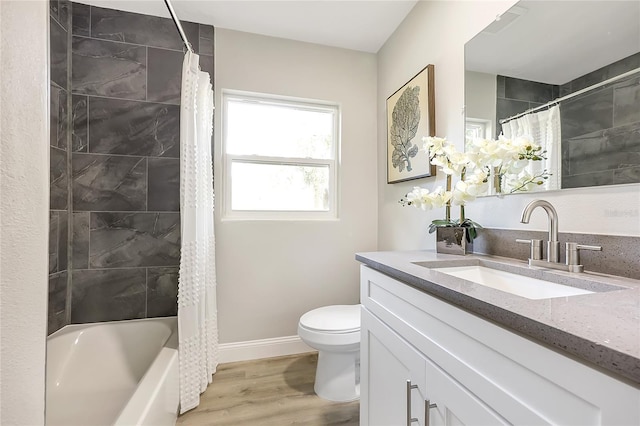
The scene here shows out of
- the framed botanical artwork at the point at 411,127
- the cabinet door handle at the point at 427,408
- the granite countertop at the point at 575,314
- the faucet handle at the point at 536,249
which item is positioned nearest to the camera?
the granite countertop at the point at 575,314

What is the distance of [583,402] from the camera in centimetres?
41

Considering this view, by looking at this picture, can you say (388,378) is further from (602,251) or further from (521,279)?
(602,251)

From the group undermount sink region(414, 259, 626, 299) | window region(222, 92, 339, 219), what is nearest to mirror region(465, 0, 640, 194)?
undermount sink region(414, 259, 626, 299)

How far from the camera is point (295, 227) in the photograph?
2.21 m

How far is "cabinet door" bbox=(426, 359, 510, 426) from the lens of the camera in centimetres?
59

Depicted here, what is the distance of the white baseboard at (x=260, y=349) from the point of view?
207 cm

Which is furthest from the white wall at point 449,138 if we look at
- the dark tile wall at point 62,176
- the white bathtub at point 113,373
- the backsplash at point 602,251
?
the dark tile wall at point 62,176

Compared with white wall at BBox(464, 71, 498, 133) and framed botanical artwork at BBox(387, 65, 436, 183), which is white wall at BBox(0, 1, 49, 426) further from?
framed botanical artwork at BBox(387, 65, 436, 183)

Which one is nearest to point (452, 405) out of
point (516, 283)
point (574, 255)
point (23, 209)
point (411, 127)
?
point (516, 283)

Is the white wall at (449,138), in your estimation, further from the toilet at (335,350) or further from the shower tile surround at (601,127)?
the toilet at (335,350)

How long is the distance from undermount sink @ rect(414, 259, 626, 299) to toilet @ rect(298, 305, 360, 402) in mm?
713

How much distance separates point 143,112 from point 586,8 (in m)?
2.32

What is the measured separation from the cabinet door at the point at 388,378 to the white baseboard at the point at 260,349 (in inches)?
41.6

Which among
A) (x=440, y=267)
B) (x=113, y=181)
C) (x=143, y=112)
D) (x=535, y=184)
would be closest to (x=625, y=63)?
(x=535, y=184)
